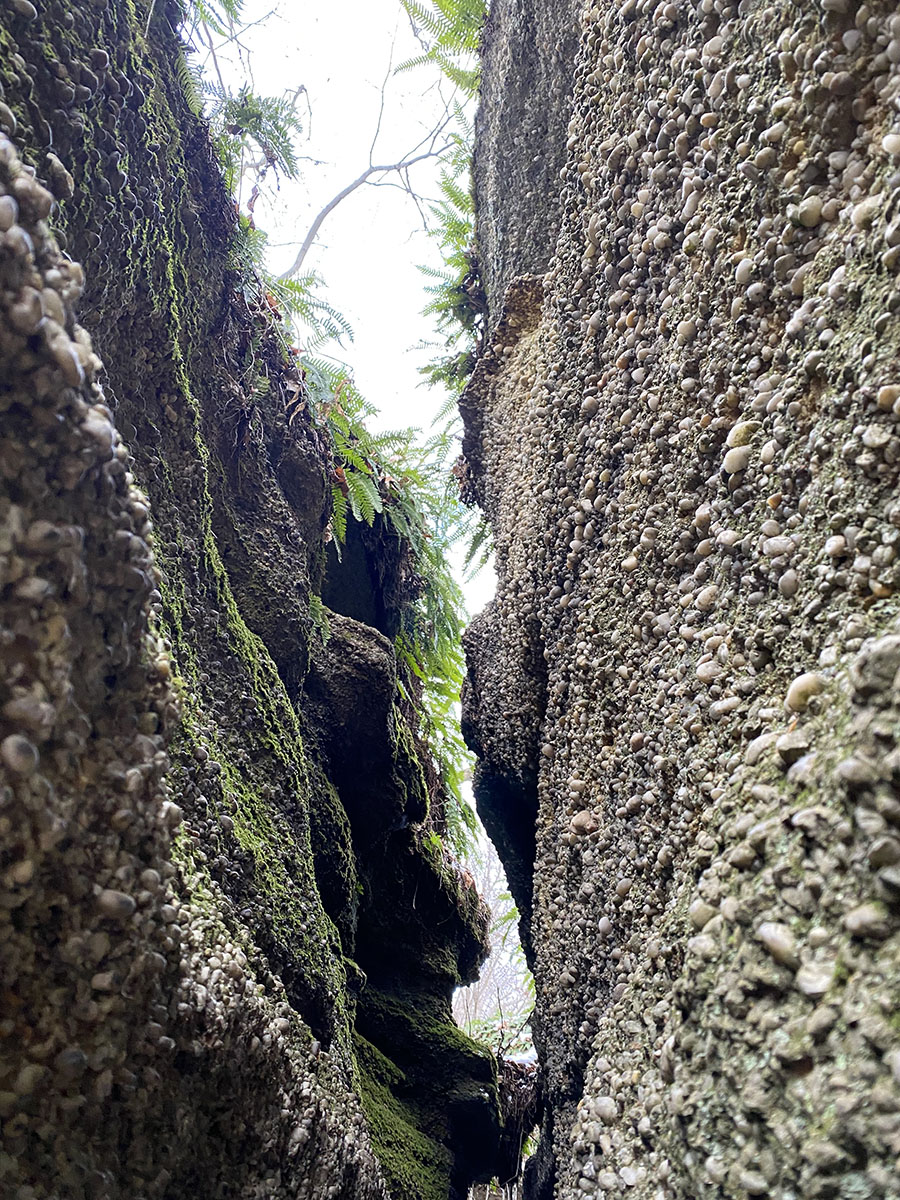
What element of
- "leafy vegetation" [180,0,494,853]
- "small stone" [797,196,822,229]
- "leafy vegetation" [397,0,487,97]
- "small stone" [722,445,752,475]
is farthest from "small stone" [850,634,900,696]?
"leafy vegetation" [397,0,487,97]

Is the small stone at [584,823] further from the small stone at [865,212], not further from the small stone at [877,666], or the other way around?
the small stone at [865,212]

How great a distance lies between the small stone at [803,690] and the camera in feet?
3.12

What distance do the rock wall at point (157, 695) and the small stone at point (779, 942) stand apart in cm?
80

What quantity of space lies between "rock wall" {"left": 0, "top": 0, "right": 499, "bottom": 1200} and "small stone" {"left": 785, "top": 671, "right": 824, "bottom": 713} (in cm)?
88

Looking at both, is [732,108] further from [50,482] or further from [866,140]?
[50,482]

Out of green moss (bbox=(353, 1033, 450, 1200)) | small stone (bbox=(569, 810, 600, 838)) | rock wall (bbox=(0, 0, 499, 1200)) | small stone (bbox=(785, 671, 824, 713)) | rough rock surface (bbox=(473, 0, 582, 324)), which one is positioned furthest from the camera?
rough rock surface (bbox=(473, 0, 582, 324))

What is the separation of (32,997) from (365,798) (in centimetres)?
197

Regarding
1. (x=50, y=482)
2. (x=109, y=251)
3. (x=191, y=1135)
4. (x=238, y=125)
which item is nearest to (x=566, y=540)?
(x=109, y=251)

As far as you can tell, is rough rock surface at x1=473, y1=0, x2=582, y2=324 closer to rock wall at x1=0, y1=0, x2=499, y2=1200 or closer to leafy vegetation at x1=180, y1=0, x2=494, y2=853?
leafy vegetation at x1=180, y1=0, x2=494, y2=853

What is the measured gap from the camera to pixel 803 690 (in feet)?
3.18

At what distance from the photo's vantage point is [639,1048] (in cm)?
121

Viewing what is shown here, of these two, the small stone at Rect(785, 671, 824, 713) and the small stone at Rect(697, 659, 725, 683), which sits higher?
the small stone at Rect(697, 659, 725, 683)

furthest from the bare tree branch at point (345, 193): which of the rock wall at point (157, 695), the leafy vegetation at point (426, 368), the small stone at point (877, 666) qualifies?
the small stone at point (877, 666)

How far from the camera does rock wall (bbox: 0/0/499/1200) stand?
2.75 ft
